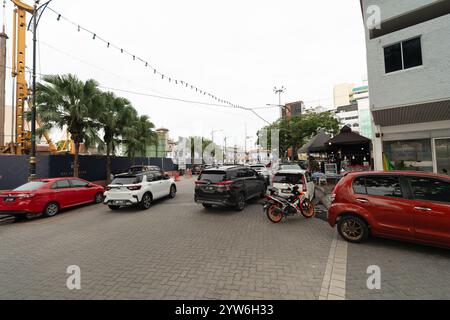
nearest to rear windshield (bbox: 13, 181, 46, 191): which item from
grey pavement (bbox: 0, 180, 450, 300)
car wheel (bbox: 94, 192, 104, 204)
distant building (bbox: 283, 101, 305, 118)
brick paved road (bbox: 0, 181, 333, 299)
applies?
brick paved road (bbox: 0, 181, 333, 299)

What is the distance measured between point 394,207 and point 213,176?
545 cm

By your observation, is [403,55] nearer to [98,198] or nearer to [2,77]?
[98,198]

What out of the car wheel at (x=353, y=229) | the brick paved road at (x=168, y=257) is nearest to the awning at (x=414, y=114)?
the brick paved road at (x=168, y=257)

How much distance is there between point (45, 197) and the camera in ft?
24.4

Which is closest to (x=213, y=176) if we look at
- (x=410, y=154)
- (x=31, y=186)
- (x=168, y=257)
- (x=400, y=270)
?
(x=168, y=257)

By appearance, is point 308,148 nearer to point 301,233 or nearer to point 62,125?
point 301,233

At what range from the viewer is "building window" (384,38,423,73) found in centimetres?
794

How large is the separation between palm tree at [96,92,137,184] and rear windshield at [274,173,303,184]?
37.4ft

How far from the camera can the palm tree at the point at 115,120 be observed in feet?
43.3

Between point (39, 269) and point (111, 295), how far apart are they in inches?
81.7
